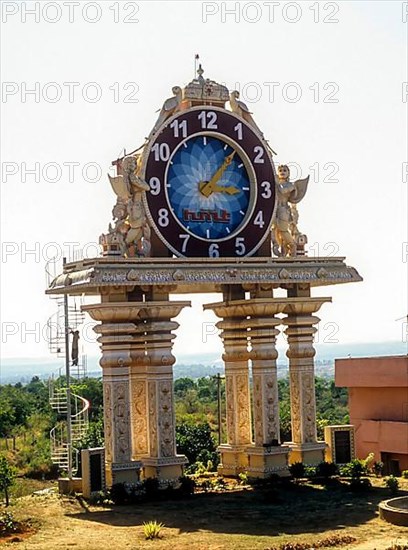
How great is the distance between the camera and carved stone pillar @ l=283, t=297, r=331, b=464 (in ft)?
112

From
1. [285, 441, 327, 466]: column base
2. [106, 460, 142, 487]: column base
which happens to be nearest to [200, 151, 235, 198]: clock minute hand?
[106, 460, 142, 487]: column base

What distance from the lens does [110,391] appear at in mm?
30797

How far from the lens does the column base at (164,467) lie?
102ft

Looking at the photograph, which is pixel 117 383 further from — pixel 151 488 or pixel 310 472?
pixel 310 472

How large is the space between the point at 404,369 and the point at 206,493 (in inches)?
375

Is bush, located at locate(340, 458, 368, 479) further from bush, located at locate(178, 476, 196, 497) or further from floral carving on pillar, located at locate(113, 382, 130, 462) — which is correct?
floral carving on pillar, located at locate(113, 382, 130, 462)

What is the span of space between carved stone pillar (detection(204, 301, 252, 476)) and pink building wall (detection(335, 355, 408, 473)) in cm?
590

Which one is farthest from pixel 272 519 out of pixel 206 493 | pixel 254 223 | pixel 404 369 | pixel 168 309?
pixel 404 369

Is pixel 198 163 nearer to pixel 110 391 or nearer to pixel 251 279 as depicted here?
pixel 251 279

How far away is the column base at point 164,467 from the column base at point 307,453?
3858mm

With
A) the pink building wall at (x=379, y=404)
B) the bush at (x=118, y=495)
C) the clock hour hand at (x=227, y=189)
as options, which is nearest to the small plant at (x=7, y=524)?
the bush at (x=118, y=495)

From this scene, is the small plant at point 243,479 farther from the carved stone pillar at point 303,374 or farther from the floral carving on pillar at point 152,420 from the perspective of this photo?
the floral carving on pillar at point 152,420

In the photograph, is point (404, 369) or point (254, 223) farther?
point (404, 369)

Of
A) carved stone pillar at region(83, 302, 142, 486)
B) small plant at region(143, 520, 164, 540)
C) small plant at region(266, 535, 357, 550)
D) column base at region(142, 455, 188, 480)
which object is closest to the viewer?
small plant at region(266, 535, 357, 550)
